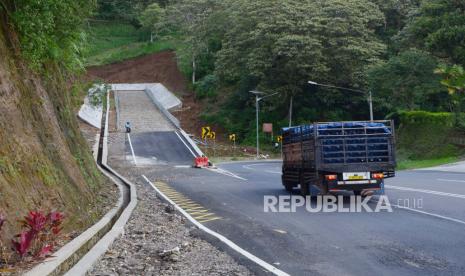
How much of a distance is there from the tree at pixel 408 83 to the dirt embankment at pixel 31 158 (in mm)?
31348

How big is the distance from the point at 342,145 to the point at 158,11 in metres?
76.7

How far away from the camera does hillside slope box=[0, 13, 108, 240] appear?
8.23m

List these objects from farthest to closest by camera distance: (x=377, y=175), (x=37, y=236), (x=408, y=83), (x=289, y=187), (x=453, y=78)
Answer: (x=408, y=83) < (x=289, y=187) < (x=377, y=175) < (x=37, y=236) < (x=453, y=78)

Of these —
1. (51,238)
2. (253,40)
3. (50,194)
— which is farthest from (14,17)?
(253,40)

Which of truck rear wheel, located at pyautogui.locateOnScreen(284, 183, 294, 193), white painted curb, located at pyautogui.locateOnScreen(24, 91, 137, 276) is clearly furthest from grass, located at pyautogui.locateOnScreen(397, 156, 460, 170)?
white painted curb, located at pyautogui.locateOnScreen(24, 91, 137, 276)

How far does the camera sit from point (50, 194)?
31.2 feet

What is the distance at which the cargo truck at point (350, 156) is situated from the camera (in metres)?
15.2

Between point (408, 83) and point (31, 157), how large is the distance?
122ft

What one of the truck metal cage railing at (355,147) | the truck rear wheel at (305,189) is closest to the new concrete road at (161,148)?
the truck rear wheel at (305,189)

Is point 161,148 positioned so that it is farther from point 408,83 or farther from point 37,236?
point 37,236

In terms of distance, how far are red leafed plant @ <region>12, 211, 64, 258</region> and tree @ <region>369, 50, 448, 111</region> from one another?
3456cm

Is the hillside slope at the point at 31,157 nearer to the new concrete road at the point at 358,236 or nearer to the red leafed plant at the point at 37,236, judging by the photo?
the red leafed plant at the point at 37,236

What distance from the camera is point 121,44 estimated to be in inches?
4112

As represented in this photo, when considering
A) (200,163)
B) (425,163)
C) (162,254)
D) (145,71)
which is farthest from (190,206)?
(145,71)
